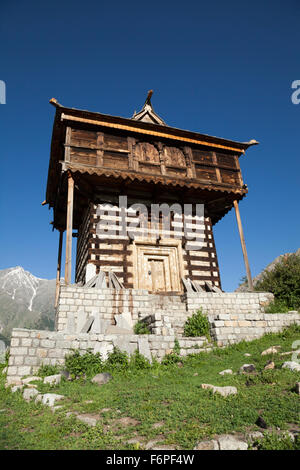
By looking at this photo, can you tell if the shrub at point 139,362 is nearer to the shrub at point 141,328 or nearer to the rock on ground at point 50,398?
the shrub at point 141,328

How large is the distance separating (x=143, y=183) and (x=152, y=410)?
36.5 feet

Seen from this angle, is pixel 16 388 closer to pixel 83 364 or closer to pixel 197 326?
pixel 83 364

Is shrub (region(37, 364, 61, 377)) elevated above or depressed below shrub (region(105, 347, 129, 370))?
below

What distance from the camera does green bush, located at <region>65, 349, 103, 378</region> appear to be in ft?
24.1

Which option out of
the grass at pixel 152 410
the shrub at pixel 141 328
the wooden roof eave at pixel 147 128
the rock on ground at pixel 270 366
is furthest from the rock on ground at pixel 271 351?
the wooden roof eave at pixel 147 128

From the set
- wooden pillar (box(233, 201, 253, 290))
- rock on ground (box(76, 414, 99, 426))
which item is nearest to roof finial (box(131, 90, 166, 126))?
wooden pillar (box(233, 201, 253, 290))

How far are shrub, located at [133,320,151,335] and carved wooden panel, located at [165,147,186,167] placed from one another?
8.41 meters

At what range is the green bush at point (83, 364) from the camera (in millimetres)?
7332

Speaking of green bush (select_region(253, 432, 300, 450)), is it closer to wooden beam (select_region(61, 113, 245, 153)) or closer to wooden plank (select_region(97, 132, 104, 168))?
wooden plank (select_region(97, 132, 104, 168))

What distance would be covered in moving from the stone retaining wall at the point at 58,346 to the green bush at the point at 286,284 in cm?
611

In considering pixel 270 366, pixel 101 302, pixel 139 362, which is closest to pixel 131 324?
pixel 101 302

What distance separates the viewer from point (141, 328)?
998 cm

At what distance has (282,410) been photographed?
14.1ft
